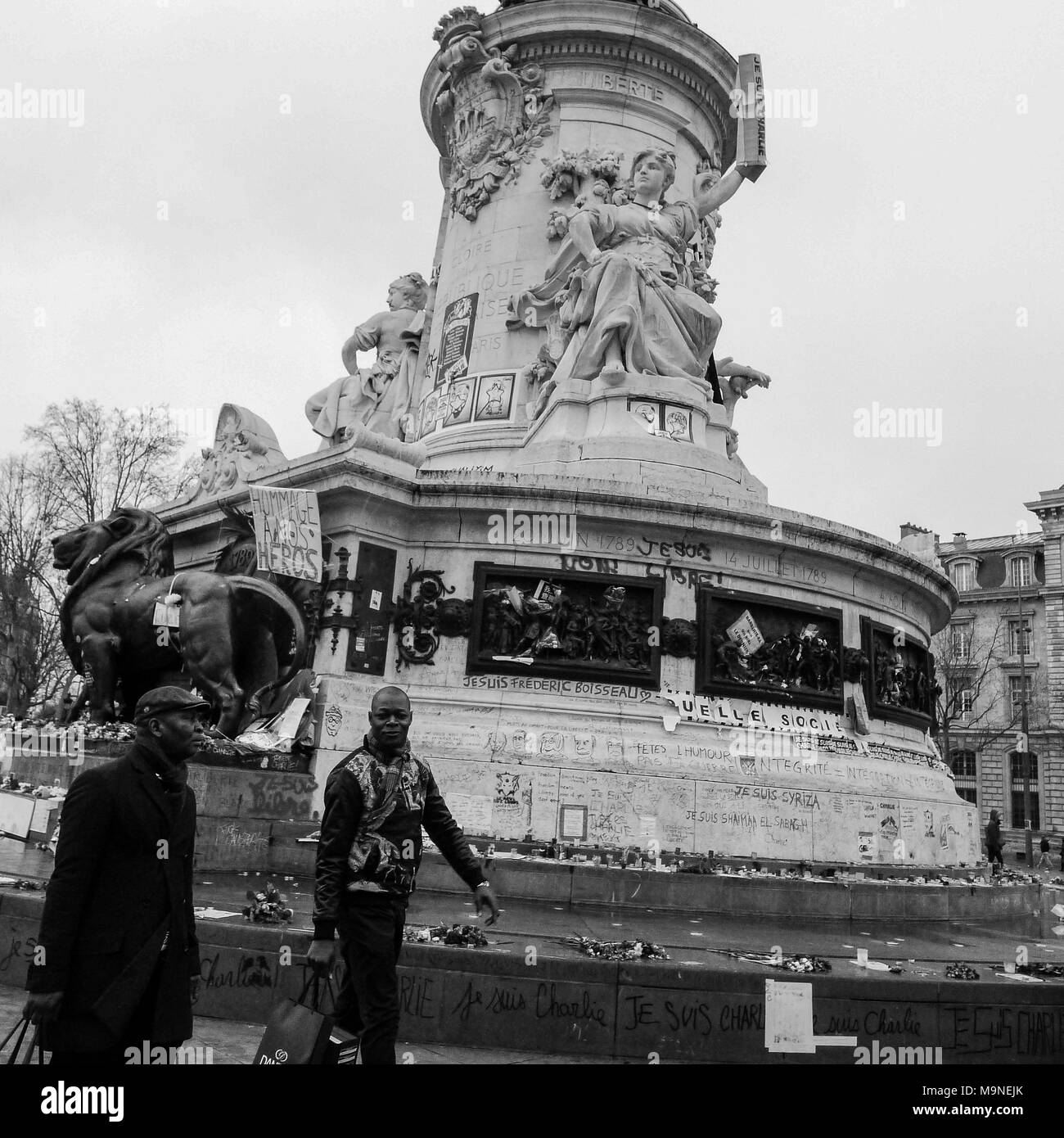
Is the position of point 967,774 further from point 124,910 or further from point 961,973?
point 124,910

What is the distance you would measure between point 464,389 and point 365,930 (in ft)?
50.6

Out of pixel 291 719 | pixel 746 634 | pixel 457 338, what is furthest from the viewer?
pixel 457 338

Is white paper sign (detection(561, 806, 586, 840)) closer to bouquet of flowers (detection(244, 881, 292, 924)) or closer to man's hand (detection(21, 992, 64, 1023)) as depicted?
bouquet of flowers (detection(244, 881, 292, 924))

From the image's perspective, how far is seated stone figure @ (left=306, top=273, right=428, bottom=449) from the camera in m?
22.0

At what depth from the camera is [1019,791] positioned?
177 ft

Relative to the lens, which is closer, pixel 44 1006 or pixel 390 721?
pixel 44 1006

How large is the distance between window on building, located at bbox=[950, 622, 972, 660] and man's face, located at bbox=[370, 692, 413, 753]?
48.2 metres

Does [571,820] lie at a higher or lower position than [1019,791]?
lower

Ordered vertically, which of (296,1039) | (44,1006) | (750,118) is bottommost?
(296,1039)

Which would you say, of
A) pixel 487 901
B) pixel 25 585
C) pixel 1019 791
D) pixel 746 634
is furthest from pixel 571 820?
pixel 1019 791

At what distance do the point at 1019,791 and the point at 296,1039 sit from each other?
5713cm

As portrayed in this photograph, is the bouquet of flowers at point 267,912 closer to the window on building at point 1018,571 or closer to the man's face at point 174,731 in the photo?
the man's face at point 174,731

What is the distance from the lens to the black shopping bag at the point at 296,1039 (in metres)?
3.88
